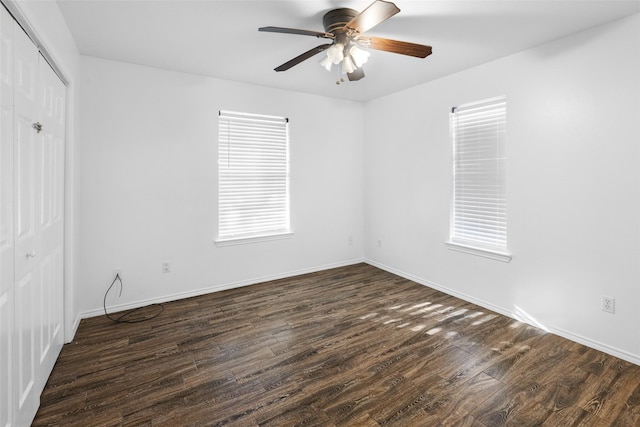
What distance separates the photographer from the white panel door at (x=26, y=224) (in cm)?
157

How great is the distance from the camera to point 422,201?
4.14 m

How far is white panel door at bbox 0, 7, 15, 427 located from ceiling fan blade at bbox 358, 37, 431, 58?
198 centimetres

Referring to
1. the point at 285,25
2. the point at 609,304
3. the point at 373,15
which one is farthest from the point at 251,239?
the point at 609,304

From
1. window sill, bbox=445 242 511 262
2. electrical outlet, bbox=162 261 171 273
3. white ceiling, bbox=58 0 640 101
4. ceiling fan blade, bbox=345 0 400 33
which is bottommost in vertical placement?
electrical outlet, bbox=162 261 171 273

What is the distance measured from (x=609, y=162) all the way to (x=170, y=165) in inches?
161

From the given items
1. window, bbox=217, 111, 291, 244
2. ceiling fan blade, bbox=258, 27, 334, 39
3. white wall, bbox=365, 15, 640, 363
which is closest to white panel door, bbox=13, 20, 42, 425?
ceiling fan blade, bbox=258, 27, 334, 39

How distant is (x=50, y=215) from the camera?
7.06 ft

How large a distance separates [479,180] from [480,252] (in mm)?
789

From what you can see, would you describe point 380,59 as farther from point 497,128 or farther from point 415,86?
point 497,128

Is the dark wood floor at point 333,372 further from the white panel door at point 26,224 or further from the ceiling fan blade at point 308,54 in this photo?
the ceiling fan blade at point 308,54

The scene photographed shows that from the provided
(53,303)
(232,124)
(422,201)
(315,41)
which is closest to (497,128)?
(422,201)

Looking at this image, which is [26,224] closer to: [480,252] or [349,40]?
[349,40]

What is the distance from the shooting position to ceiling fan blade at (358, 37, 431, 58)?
2186 millimetres

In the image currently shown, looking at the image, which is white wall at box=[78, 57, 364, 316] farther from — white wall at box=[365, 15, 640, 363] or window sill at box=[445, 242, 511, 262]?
window sill at box=[445, 242, 511, 262]
